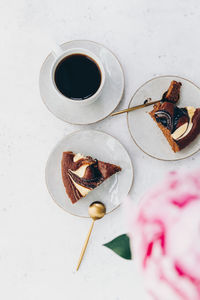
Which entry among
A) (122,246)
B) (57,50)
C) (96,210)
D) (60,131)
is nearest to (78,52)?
(57,50)

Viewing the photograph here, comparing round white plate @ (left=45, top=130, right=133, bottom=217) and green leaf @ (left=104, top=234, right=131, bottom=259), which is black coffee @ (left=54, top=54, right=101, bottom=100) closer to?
round white plate @ (left=45, top=130, right=133, bottom=217)

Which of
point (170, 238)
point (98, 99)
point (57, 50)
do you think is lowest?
point (170, 238)

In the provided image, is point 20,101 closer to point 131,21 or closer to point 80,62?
point 80,62

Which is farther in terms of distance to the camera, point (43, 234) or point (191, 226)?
point (43, 234)

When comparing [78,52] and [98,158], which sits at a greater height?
[78,52]

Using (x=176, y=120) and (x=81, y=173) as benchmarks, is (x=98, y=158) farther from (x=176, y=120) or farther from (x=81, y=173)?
(x=176, y=120)

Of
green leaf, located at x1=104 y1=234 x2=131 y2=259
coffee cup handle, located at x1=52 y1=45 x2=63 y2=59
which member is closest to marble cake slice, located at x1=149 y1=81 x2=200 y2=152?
coffee cup handle, located at x1=52 y1=45 x2=63 y2=59

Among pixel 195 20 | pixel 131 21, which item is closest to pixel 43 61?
pixel 131 21
